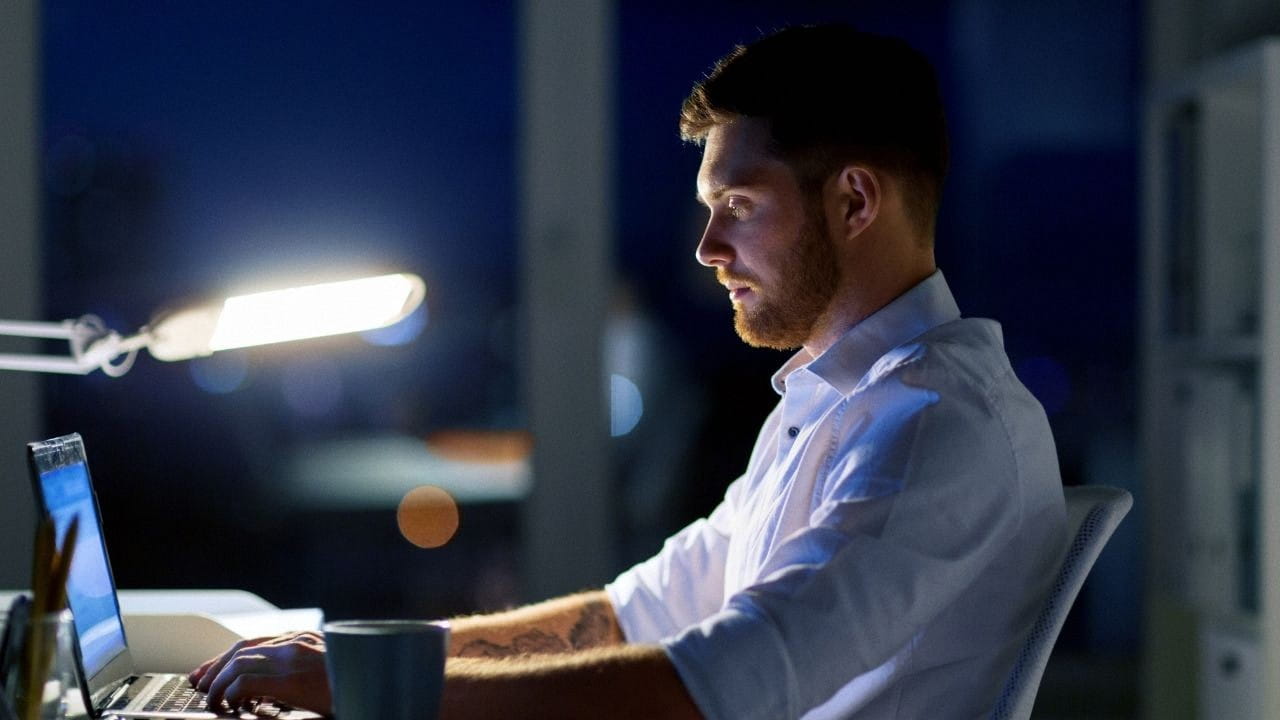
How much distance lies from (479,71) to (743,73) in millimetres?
1571

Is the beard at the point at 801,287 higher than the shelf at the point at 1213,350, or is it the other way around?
the beard at the point at 801,287

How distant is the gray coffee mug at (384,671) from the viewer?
2.84 feet

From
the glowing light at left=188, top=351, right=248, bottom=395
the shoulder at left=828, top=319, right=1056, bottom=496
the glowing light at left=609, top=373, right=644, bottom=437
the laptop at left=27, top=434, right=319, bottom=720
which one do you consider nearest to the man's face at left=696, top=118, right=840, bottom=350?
the shoulder at left=828, top=319, right=1056, bottom=496

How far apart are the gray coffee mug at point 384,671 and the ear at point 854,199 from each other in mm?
693

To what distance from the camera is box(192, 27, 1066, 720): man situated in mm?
1004

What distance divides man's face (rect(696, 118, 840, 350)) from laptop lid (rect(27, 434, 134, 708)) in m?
0.69

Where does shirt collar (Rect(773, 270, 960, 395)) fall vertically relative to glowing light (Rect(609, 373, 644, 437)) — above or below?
above

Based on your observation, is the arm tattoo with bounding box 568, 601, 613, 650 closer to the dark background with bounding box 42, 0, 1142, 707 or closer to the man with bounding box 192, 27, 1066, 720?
the man with bounding box 192, 27, 1066, 720

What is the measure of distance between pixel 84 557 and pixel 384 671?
529 millimetres

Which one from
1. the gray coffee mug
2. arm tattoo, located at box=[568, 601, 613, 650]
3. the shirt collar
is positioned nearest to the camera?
the gray coffee mug

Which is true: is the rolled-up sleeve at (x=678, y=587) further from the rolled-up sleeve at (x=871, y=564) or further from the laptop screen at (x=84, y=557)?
the laptop screen at (x=84, y=557)

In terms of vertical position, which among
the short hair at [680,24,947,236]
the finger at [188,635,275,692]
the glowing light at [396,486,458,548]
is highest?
the short hair at [680,24,947,236]

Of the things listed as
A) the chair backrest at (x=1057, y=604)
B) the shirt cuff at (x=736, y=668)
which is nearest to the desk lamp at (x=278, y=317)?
the shirt cuff at (x=736, y=668)

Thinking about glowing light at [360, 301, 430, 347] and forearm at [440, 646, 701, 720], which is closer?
forearm at [440, 646, 701, 720]
